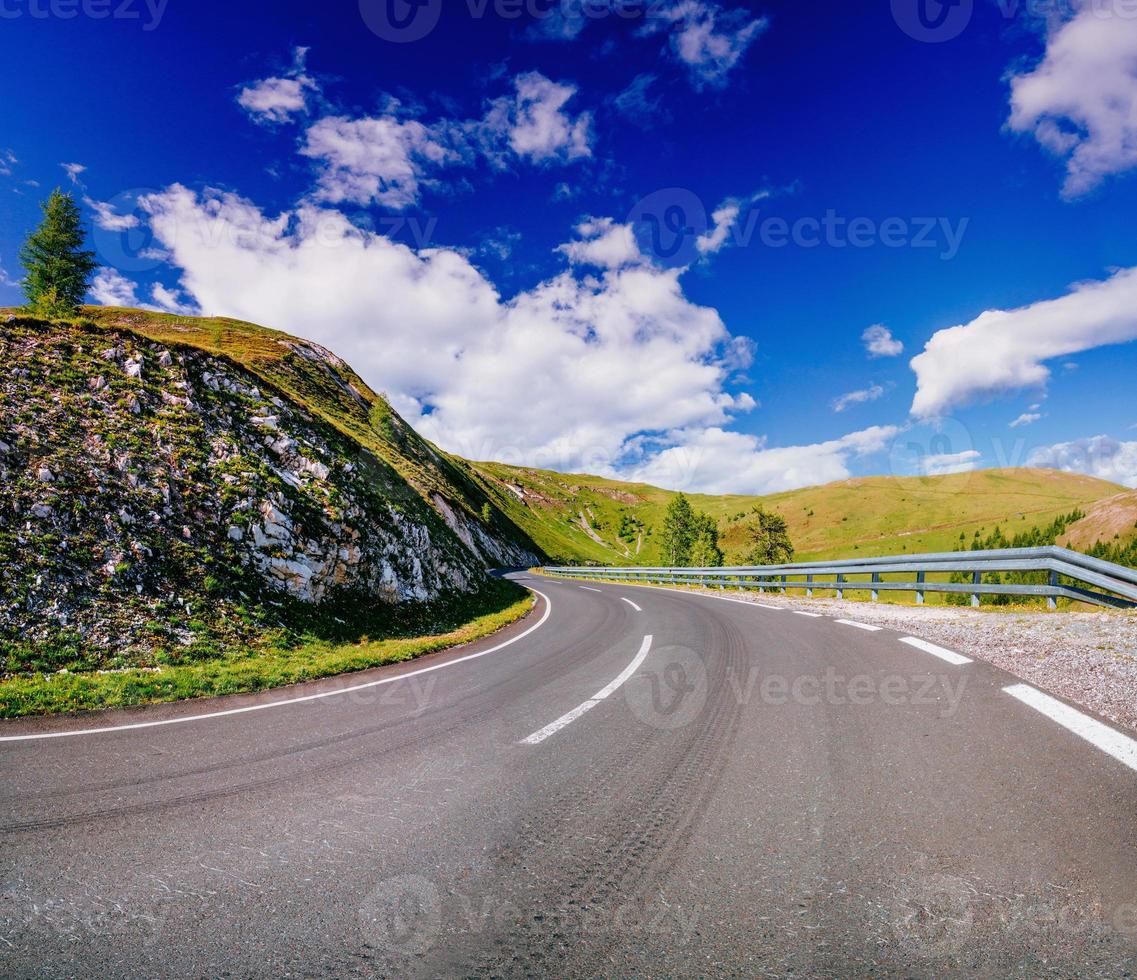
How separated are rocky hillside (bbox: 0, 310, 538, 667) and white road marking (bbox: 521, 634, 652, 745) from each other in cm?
778

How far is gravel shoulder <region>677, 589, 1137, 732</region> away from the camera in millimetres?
4750

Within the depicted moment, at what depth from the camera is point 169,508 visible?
1147cm

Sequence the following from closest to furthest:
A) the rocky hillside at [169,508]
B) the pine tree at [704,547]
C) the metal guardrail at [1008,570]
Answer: the metal guardrail at [1008,570]
the rocky hillside at [169,508]
the pine tree at [704,547]

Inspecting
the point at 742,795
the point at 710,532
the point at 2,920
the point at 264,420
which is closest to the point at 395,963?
the point at 2,920

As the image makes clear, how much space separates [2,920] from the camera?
8.02 feet

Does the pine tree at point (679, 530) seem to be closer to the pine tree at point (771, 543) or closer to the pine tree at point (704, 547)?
the pine tree at point (704, 547)

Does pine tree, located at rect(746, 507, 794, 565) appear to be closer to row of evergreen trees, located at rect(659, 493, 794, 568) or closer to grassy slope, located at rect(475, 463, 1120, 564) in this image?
row of evergreen trees, located at rect(659, 493, 794, 568)

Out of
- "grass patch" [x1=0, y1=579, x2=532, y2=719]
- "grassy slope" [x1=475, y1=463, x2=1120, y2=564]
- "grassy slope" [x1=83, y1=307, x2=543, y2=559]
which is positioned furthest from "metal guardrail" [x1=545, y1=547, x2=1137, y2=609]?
"grassy slope" [x1=475, y1=463, x2=1120, y2=564]

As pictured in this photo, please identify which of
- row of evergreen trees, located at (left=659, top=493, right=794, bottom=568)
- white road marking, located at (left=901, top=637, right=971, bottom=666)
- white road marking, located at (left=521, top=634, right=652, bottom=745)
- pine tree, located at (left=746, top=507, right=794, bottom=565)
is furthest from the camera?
row of evergreen trees, located at (left=659, top=493, right=794, bottom=568)

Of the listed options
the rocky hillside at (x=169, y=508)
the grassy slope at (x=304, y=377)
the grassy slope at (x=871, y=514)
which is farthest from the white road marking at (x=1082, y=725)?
the grassy slope at (x=871, y=514)

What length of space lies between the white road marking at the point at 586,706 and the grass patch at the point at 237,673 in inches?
201

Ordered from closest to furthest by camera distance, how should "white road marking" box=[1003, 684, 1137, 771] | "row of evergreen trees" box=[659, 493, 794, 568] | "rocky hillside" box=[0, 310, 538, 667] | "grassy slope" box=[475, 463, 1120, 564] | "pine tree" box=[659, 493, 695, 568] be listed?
"white road marking" box=[1003, 684, 1137, 771], "rocky hillside" box=[0, 310, 538, 667], "row of evergreen trees" box=[659, 493, 794, 568], "grassy slope" box=[475, 463, 1120, 564], "pine tree" box=[659, 493, 695, 568]

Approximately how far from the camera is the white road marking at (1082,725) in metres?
3.55

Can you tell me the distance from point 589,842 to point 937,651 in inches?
258
